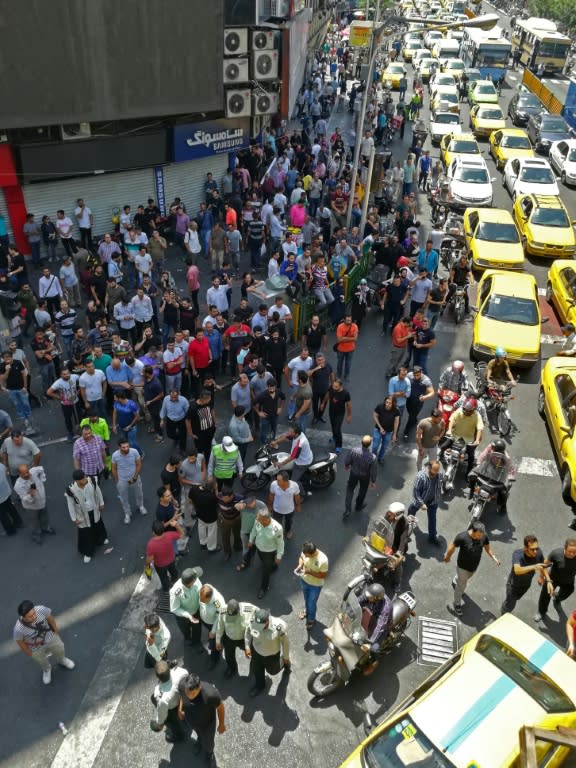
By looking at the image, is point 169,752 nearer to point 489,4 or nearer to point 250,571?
point 250,571

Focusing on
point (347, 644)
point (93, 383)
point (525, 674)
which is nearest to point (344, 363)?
point (93, 383)

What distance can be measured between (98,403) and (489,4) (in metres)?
99.0

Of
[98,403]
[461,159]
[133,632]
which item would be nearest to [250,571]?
[133,632]

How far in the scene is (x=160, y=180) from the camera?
20.0m

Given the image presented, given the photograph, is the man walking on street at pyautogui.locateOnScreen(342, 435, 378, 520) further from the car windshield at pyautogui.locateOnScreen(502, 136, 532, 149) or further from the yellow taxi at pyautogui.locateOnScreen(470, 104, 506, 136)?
the yellow taxi at pyautogui.locateOnScreen(470, 104, 506, 136)

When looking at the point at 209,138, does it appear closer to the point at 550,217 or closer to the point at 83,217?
the point at 83,217

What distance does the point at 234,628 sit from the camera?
714cm

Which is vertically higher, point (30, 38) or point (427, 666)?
point (30, 38)

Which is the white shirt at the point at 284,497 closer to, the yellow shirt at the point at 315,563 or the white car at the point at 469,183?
the yellow shirt at the point at 315,563

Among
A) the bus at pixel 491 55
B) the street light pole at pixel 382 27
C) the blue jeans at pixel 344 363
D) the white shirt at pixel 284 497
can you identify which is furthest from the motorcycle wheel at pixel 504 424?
the bus at pixel 491 55

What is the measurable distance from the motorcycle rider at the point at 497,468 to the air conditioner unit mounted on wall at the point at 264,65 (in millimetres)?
14075

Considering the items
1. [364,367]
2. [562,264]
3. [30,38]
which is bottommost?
[364,367]

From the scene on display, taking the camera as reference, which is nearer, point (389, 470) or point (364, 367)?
point (389, 470)

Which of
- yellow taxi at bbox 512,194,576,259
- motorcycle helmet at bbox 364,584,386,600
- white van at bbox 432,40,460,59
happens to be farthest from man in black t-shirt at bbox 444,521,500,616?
white van at bbox 432,40,460,59
